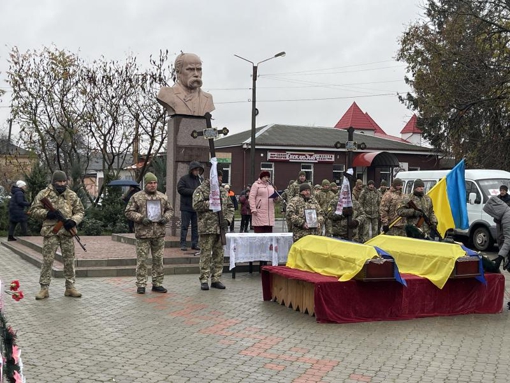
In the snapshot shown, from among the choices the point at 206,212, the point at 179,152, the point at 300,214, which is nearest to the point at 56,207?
the point at 206,212

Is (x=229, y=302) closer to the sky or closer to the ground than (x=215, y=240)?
closer to the ground

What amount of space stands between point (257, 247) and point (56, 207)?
3.83m

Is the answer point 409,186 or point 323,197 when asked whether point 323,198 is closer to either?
point 323,197

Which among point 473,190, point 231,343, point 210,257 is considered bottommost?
point 231,343

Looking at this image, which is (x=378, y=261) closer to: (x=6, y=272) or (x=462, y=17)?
(x=6, y=272)

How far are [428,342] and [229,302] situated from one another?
3373mm

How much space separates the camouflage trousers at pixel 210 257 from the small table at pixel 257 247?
2.27 ft

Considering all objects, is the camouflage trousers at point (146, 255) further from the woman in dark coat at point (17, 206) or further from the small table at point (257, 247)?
the woman in dark coat at point (17, 206)

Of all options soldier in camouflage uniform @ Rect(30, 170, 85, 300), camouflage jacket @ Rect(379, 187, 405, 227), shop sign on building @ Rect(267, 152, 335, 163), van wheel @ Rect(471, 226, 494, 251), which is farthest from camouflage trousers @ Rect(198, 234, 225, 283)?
shop sign on building @ Rect(267, 152, 335, 163)

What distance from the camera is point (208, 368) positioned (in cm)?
676

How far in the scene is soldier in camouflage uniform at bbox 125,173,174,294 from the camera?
10.8 metres

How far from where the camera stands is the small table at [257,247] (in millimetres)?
12281

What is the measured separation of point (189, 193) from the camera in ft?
46.9

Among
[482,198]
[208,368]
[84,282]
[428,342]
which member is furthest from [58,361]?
[482,198]
